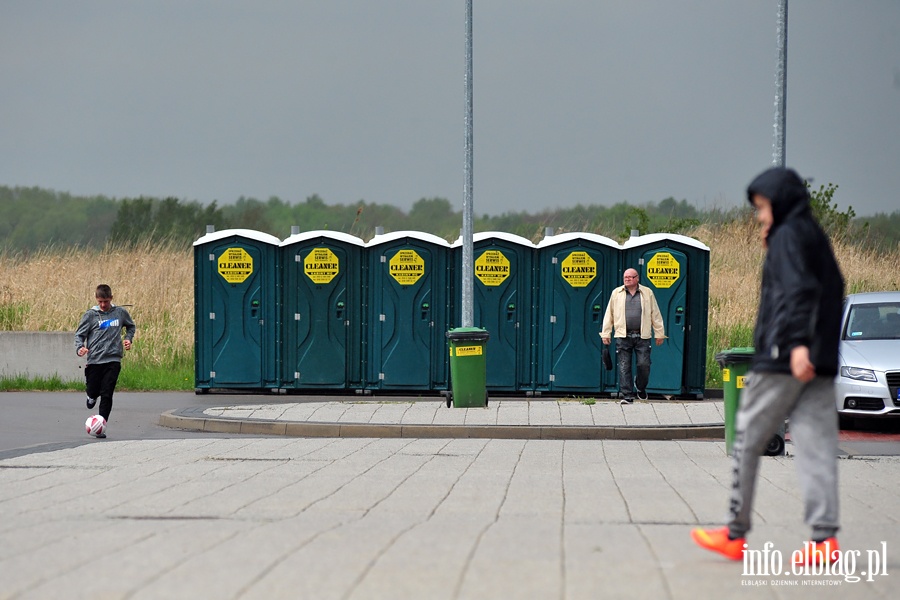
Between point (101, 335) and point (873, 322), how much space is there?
9.47 m

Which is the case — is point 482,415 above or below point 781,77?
below

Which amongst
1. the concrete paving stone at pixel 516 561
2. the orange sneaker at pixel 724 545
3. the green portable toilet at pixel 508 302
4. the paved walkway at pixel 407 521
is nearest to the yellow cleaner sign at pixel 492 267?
the green portable toilet at pixel 508 302

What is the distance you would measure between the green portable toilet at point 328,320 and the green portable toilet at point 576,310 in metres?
2.97

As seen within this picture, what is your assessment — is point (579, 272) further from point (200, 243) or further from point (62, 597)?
point (62, 597)

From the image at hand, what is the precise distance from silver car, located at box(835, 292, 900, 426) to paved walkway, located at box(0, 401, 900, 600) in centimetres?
276

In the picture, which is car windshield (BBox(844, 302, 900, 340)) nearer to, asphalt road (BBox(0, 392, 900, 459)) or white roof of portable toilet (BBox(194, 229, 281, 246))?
asphalt road (BBox(0, 392, 900, 459))

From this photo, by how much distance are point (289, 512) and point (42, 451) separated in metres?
4.95

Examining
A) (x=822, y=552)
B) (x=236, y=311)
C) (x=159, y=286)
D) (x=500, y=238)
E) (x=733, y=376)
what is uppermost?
(x=500, y=238)

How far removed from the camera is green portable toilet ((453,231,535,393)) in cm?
1894

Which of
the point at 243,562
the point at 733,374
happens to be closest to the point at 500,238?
the point at 733,374

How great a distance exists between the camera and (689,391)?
18.5 metres

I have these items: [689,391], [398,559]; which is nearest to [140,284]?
[689,391]

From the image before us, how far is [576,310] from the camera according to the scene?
1877cm

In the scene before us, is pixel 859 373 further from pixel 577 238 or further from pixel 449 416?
pixel 577 238
